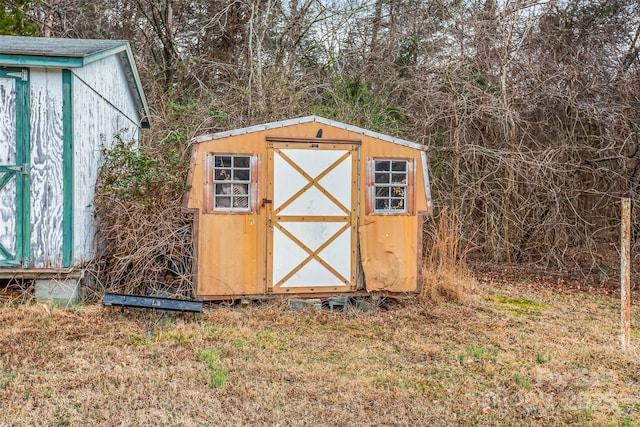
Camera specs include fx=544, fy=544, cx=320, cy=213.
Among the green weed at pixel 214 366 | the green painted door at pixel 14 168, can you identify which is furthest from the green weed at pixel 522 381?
the green painted door at pixel 14 168

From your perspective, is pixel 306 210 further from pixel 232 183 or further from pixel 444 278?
pixel 444 278

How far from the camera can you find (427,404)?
3.97m

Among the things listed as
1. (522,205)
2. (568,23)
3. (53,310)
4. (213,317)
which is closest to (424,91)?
(522,205)

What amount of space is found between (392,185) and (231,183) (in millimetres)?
2114

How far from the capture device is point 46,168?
6145 millimetres

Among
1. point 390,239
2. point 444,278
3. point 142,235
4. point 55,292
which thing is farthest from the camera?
point 444,278

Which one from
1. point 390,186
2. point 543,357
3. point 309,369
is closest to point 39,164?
point 309,369

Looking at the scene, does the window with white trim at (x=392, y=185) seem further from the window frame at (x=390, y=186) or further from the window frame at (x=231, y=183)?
Answer: the window frame at (x=231, y=183)

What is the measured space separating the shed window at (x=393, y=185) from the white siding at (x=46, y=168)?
3.86 m

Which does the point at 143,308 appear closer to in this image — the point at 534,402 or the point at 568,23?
the point at 534,402

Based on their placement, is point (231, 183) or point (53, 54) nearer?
point (53, 54)

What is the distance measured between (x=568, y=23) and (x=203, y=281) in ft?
32.2

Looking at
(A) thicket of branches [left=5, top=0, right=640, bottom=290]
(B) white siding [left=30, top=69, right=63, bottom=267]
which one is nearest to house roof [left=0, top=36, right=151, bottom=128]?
(B) white siding [left=30, top=69, right=63, bottom=267]

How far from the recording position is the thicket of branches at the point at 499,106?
1052 centimetres
